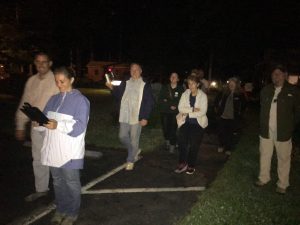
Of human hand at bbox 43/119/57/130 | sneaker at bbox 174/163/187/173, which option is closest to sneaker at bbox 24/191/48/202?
human hand at bbox 43/119/57/130

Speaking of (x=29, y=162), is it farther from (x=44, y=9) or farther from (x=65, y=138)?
(x=44, y=9)

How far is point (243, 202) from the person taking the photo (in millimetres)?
5824

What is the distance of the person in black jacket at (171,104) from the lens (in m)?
8.94

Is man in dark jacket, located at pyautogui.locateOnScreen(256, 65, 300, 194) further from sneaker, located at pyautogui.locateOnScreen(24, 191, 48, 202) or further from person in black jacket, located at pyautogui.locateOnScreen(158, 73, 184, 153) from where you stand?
sneaker, located at pyautogui.locateOnScreen(24, 191, 48, 202)

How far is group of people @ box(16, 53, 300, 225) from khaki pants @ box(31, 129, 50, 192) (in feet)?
0.05

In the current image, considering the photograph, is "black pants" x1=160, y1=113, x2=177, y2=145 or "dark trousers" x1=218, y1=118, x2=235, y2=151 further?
"dark trousers" x1=218, y1=118, x2=235, y2=151

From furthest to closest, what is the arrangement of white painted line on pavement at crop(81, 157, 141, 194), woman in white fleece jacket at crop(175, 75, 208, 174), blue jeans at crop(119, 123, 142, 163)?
blue jeans at crop(119, 123, 142, 163) < woman in white fleece jacket at crop(175, 75, 208, 174) < white painted line on pavement at crop(81, 157, 141, 194)

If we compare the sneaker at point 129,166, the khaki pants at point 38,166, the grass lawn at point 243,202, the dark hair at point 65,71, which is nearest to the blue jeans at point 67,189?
the khaki pants at point 38,166

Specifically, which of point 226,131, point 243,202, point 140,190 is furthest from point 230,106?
point 140,190

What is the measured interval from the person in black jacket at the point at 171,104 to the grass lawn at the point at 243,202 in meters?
1.71

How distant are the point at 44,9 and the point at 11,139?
3529cm

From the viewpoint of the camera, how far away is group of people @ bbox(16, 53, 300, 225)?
4.65m

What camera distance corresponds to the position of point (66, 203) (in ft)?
16.4

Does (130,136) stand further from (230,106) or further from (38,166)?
(230,106)
